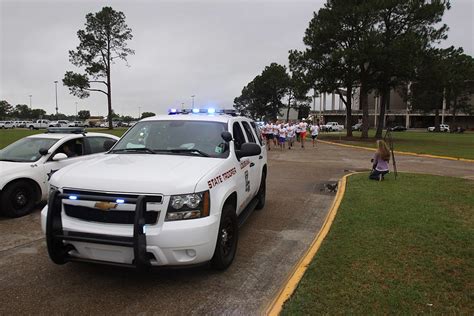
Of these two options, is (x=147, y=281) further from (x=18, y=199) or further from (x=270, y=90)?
(x=270, y=90)

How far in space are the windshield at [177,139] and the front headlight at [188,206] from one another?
105 centimetres

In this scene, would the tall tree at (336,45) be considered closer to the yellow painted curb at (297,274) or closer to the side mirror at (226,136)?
the yellow painted curb at (297,274)

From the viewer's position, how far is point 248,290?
4.15 metres

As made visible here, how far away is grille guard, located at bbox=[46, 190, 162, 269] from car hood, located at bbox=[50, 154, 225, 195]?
0.10 metres

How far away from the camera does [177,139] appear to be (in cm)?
535

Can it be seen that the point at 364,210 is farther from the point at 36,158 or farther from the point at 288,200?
the point at 36,158

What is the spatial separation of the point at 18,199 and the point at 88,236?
13.1 feet

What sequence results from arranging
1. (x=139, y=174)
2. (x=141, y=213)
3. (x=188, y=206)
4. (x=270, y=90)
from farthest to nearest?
(x=270, y=90) → (x=139, y=174) → (x=188, y=206) → (x=141, y=213)

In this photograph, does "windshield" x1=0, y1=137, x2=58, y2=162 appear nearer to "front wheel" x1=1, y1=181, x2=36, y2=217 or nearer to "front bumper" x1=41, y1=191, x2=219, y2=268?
"front wheel" x1=1, y1=181, x2=36, y2=217

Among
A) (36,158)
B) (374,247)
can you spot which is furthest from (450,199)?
(36,158)

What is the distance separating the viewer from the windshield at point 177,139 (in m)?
5.13

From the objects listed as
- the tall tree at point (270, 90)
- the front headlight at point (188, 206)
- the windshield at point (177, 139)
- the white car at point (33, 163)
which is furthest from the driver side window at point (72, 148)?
the tall tree at point (270, 90)

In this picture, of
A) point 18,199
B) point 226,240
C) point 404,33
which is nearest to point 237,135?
point 226,240

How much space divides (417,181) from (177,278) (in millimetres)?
8054
